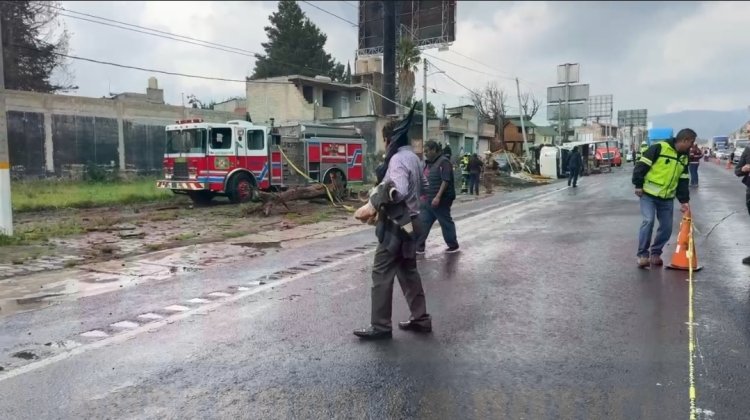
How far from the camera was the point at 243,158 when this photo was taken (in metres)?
18.6

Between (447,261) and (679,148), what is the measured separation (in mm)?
3436

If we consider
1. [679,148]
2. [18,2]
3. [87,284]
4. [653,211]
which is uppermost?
[18,2]

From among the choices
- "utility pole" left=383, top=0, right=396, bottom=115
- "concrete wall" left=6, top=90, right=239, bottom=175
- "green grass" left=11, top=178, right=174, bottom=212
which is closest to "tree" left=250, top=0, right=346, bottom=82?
"utility pole" left=383, top=0, right=396, bottom=115

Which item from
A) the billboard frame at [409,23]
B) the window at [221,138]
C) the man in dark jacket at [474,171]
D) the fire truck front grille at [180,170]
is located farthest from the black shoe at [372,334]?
the billboard frame at [409,23]

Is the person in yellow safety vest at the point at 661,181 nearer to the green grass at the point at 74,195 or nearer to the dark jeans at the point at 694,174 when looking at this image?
the dark jeans at the point at 694,174

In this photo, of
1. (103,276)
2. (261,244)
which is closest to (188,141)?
(261,244)

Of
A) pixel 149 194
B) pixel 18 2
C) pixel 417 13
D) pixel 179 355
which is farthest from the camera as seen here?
pixel 417 13

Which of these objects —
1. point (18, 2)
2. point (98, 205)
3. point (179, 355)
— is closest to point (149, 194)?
point (98, 205)

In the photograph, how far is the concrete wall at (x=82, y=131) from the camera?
25.6 meters

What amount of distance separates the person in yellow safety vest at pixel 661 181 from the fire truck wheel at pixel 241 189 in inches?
517

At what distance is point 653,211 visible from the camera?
7848 mm

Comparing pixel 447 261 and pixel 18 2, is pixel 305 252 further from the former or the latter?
pixel 18 2

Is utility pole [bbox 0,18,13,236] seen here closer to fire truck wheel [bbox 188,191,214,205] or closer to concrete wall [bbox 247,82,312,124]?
fire truck wheel [bbox 188,191,214,205]

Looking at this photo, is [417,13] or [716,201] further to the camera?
[417,13]
